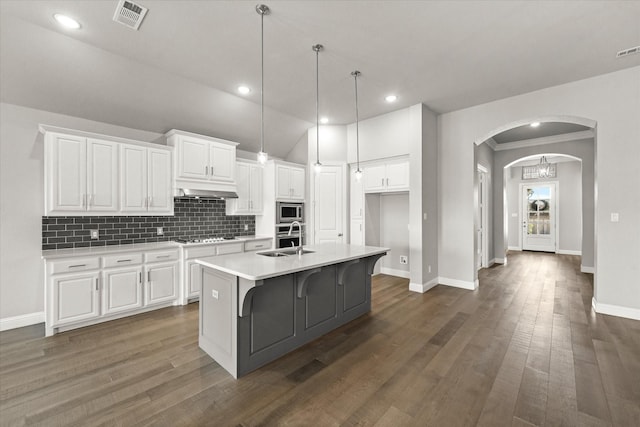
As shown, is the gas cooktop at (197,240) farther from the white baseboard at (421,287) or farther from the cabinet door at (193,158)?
the white baseboard at (421,287)

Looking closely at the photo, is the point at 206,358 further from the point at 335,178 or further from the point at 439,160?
the point at 439,160

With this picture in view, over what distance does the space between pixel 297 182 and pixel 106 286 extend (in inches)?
135

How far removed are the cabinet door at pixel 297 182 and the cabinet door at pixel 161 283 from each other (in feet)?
8.17

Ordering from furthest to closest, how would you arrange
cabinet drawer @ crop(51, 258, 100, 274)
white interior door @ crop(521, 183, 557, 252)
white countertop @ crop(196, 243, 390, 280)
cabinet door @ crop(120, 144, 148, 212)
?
1. white interior door @ crop(521, 183, 557, 252)
2. cabinet door @ crop(120, 144, 148, 212)
3. cabinet drawer @ crop(51, 258, 100, 274)
4. white countertop @ crop(196, 243, 390, 280)

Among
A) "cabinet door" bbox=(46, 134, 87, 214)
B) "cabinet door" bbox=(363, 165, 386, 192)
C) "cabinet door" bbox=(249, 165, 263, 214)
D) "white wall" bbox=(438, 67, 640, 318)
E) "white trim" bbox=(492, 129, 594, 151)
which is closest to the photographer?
"cabinet door" bbox=(46, 134, 87, 214)

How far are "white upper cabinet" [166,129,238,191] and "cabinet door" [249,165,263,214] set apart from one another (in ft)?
1.64

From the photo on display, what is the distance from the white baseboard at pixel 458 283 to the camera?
4.73m

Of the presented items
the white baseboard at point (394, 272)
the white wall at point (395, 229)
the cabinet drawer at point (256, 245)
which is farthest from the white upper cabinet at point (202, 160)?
the white baseboard at point (394, 272)

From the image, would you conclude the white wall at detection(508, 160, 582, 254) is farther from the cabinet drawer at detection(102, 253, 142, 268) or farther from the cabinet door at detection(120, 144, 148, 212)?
the cabinet drawer at detection(102, 253, 142, 268)

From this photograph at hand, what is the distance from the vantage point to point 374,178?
5.42 meters

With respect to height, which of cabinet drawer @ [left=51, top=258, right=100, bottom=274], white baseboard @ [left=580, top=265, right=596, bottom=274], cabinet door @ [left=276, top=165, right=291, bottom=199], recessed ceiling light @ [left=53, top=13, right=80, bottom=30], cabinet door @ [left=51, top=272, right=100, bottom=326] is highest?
recessed ceiling light @ [left=53, top=13, right=80, bottom=30]

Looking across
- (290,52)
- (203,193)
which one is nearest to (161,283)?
(203,193)

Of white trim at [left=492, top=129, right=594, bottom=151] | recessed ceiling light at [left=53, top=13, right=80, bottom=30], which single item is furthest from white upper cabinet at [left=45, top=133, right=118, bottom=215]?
white trim at [left=492, top=129, right=594, bottom=151]

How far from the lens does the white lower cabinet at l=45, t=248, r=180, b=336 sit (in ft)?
9.98
